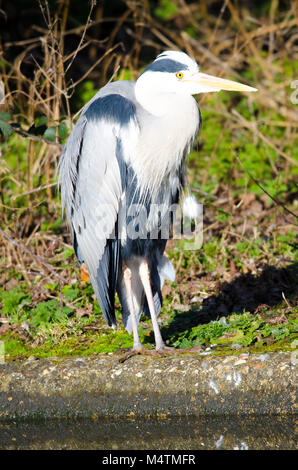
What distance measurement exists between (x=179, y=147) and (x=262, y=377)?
161cm

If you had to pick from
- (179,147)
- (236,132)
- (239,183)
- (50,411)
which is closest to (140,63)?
(236,132)

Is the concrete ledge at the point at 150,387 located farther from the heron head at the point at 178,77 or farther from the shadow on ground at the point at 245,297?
the heron head at the point at 178,77

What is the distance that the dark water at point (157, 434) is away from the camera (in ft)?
12.3

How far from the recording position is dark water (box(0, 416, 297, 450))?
3.74 m

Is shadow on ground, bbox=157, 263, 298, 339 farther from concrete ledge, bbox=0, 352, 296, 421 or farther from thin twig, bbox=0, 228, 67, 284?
thin twig, bbox=0, 228, 67, 284

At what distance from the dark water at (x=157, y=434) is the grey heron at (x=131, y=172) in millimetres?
665

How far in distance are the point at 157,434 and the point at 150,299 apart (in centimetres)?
110

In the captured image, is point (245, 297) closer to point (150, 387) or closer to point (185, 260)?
point (185, 260)

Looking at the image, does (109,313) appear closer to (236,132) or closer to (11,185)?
(11,185)

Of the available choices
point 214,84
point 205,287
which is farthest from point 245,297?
point 214,84

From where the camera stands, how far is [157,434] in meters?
3.92

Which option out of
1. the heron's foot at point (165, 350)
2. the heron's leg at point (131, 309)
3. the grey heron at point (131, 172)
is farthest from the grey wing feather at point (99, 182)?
the heron's foot at point (165, 350)

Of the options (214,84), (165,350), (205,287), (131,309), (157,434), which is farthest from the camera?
(205,287)

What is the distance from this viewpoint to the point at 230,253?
20.6 ft
